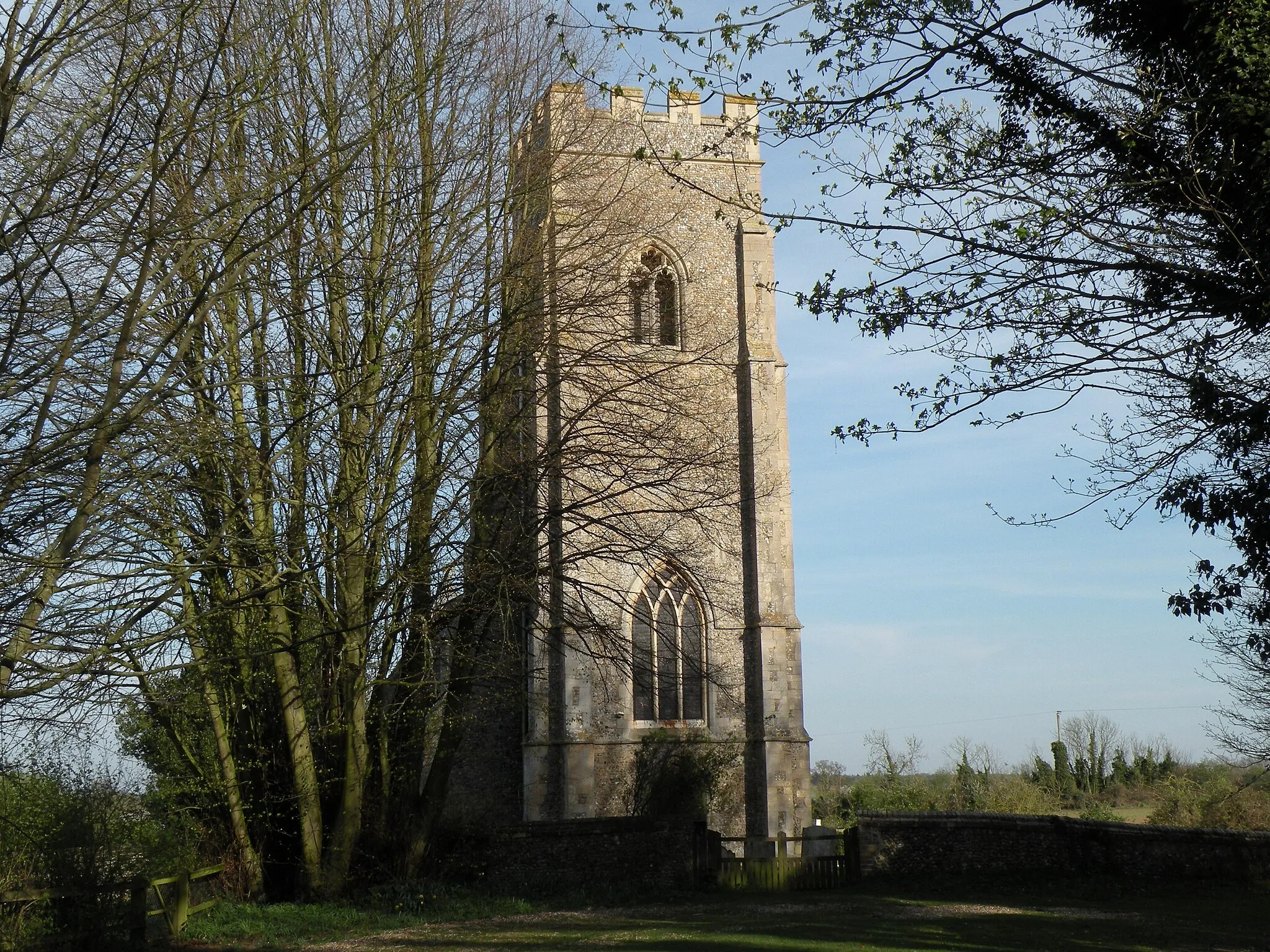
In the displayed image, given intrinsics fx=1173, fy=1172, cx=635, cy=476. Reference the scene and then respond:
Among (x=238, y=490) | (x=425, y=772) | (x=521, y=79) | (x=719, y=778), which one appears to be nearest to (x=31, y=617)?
(x=238, y=490)

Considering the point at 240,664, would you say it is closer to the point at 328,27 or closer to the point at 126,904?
the point at 126,904

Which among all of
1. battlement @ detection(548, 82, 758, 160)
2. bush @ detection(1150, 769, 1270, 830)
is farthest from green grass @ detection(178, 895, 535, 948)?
bush @ detection(1150, 769, 1270, 830)

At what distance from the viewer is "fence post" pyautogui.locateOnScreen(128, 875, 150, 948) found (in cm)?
993

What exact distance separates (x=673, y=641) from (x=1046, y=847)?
7142 millimetres

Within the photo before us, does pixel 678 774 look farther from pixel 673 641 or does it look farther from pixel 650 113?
pixel 650 113

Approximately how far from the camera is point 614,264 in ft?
49.3

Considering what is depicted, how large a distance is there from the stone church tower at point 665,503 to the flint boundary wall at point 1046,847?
342cm

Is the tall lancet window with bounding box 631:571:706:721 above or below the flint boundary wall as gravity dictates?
above

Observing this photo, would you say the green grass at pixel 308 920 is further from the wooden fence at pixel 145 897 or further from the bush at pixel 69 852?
the bush at pixel 69 852

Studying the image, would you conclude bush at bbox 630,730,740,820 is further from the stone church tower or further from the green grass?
the green grass

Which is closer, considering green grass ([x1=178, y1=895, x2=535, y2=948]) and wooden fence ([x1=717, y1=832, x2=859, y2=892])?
green grass ([x1=178, y1=895, x2=535, y2=948])

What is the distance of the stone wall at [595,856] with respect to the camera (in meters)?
15.5

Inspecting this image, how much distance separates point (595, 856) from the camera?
15875 mm

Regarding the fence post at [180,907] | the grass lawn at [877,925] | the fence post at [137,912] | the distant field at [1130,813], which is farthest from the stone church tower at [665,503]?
the distant field at [1130,813]
